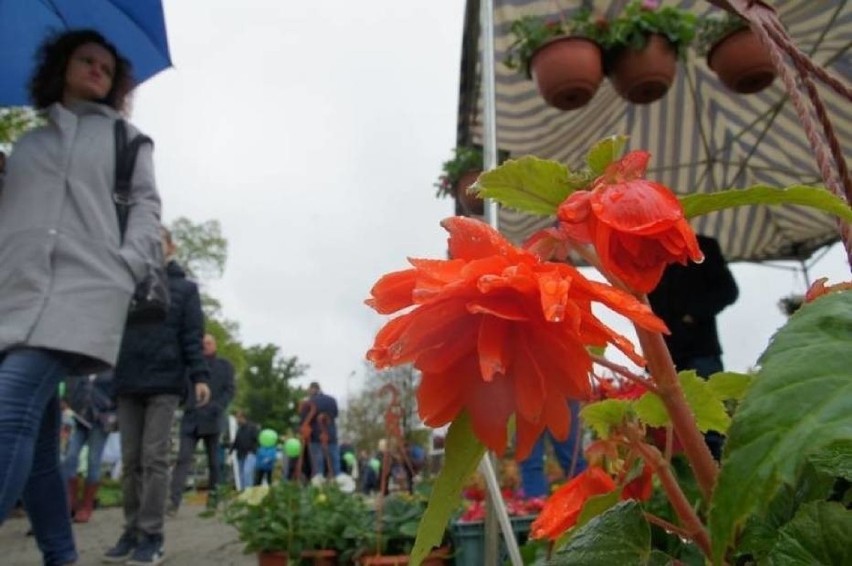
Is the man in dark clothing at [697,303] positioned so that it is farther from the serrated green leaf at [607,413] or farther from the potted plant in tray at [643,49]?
the serrated green leaf at [607,413]

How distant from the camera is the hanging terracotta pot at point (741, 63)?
3.54m

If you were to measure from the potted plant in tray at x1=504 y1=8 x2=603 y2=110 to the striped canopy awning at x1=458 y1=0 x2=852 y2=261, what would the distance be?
0.32 m

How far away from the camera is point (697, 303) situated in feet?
10.4

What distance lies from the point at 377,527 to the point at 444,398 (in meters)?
2.83

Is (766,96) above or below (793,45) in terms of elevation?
above

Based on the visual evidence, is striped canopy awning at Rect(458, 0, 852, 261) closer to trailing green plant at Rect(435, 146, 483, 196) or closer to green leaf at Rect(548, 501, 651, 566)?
trailing green plant at Rect(435, 146, 483, 196)

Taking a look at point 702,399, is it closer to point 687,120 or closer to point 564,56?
point 564,56

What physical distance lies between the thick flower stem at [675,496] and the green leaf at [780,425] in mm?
181

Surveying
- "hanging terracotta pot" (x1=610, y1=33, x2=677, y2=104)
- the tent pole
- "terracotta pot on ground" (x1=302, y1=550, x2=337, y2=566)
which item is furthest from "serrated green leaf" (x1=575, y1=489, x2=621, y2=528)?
"hanging terracotta pot" (x1=610, y1=33, x2=677, y2=104)

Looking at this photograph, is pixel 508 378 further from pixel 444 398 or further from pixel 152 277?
pixel 152 277

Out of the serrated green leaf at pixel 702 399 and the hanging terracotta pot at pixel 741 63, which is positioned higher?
the hanging terracotta pot at pixel 741 63

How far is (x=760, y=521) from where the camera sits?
48 centimetres

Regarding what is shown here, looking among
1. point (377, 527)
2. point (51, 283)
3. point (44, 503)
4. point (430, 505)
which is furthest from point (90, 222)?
point (430, 505)

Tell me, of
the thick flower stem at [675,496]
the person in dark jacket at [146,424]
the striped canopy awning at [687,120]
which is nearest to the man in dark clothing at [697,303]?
the striped canopy awning at [687,120]
